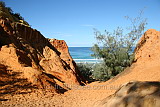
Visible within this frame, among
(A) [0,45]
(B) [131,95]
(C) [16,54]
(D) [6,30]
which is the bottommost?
(B) [131,95]

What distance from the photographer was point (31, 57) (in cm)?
1339

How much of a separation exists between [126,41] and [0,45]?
1216 cm

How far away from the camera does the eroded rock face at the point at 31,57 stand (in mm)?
Answer: 9406

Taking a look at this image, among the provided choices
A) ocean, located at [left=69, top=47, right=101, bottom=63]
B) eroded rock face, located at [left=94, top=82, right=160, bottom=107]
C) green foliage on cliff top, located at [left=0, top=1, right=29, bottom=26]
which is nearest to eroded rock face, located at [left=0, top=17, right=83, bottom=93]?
green foliage on cliff top, located at [left=0, top=1, right=29, bottom=26]

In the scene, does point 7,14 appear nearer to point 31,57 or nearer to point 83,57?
point 31,57

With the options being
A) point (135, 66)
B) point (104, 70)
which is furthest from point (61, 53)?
point (135, 66)

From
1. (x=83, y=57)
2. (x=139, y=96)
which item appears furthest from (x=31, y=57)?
(x=83, y=57)

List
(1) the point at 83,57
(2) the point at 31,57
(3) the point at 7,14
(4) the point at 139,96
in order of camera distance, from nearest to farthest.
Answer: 1. (4) the point at 139,96
2. (2) the point at 31,57
3. (3) the point at 7,14
4. (1) the point at 83,57

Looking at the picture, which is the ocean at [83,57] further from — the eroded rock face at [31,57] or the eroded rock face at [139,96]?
the eroded rock face at [139,96]

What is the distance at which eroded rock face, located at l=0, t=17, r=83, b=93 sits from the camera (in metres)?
9.41

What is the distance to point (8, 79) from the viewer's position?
8148 mm

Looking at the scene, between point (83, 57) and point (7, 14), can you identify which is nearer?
point (7, 14)

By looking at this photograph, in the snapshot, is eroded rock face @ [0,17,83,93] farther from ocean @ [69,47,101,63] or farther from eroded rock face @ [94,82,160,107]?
eroded rock face @ [94,82,160,107]

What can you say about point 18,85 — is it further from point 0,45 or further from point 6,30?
point 6,30
